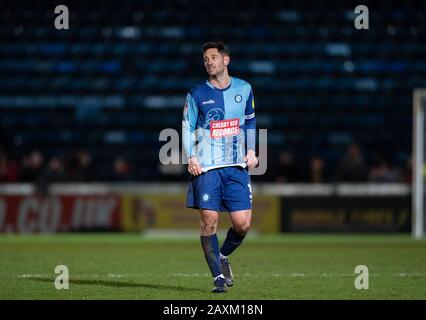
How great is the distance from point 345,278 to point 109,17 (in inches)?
751

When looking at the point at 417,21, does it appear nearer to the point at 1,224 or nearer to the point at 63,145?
the point at 63,145

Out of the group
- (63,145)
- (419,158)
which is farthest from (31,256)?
(63,145)

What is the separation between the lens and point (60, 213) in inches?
820

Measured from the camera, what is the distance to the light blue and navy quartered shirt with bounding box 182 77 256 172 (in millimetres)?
9188

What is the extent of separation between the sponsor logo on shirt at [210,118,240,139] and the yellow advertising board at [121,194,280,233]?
37.5 feet

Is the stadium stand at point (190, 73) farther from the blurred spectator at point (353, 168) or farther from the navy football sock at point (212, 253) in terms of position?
the navy football sock at point (212, 253)

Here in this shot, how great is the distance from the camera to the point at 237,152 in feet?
30.6

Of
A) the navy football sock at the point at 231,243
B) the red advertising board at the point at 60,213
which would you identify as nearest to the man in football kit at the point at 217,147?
the navy football sock at the point at 231,243

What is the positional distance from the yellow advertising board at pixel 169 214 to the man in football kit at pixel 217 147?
11.3 m

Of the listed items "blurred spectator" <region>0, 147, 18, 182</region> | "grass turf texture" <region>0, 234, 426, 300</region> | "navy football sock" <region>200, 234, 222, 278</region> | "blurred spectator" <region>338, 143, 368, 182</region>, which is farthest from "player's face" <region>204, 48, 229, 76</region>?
"blurred spectator" <region>0, 147, 18, 182</region>

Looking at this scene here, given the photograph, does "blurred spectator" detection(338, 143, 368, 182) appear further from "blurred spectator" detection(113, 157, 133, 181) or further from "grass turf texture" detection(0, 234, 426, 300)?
"blurred spectator" detection(113, 157, 133, 181)

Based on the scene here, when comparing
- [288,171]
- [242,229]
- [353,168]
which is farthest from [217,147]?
[288,171]

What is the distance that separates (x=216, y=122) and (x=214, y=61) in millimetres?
537

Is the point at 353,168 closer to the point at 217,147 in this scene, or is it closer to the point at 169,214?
the point at 169,214
